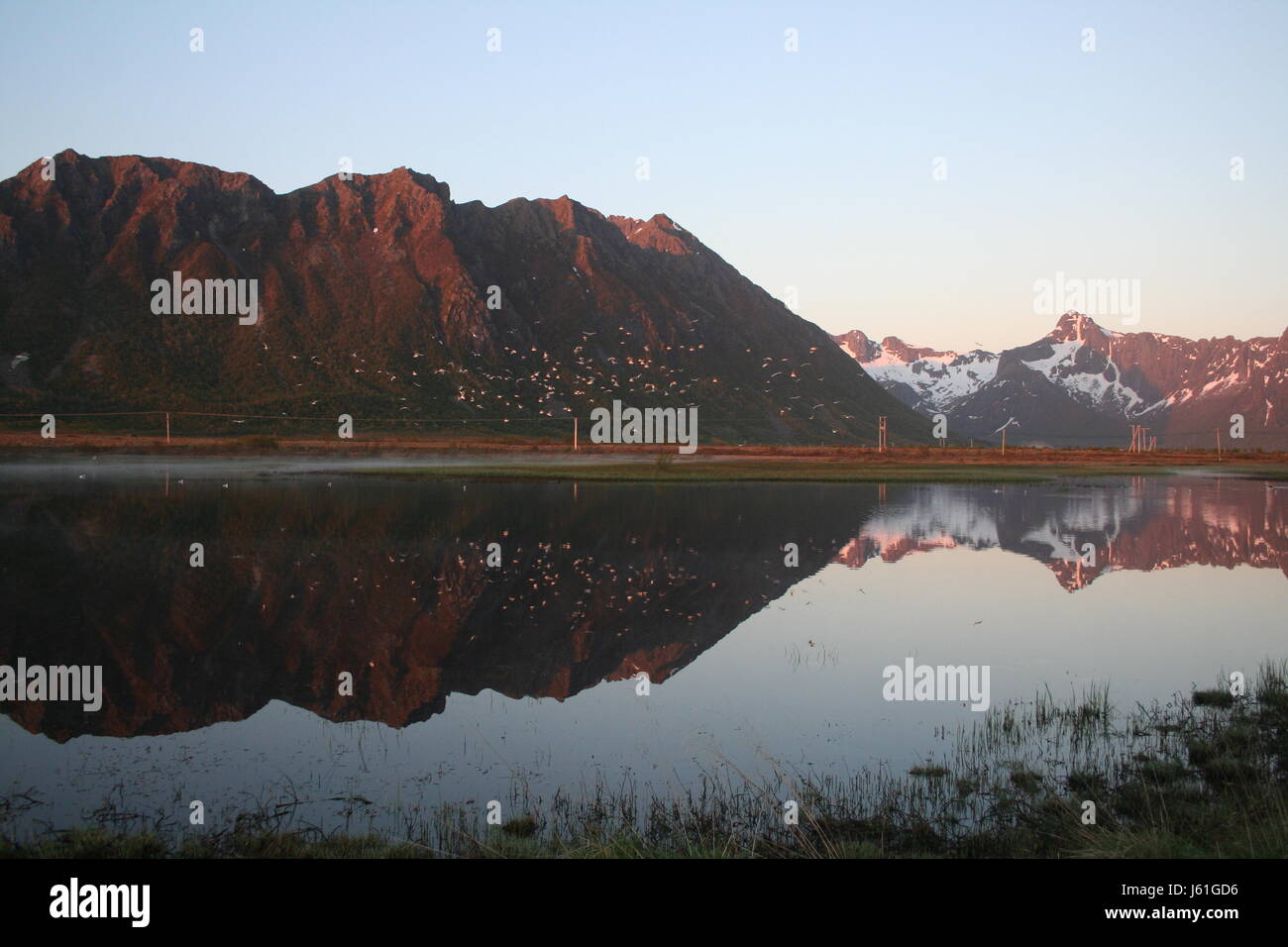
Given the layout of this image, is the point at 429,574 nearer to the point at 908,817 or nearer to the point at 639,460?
the point at 908,817

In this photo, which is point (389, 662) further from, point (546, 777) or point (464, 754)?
point (546, 777)

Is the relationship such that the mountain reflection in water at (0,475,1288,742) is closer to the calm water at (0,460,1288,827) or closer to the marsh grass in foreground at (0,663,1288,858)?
the calm water at (0,460,1288,827)

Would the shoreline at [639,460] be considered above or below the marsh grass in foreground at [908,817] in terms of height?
above

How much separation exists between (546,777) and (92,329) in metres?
207

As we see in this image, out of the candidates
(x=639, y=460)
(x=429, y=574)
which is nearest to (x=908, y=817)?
(x=429, y=574)

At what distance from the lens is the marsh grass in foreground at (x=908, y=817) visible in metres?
9.73

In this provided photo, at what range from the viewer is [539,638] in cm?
2139

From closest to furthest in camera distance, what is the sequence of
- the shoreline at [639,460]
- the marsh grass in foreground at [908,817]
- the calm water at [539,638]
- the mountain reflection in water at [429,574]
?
the marsh grass in foreground at [908,817]
the calm water at [539,638]
the mountain reflection in water at [429,574]
the shoreline at [639,460]

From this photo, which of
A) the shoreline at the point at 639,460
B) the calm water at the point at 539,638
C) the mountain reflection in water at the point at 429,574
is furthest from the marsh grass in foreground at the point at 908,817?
the shoreline at the point at 639,460

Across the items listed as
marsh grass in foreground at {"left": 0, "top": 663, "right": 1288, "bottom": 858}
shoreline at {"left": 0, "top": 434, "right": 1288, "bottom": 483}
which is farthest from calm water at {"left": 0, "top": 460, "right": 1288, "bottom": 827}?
shoreline at {"left": 0, "top": 434, "right": 1288, "bottom": 483}

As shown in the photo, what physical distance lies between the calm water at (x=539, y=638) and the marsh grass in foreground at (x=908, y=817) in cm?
69

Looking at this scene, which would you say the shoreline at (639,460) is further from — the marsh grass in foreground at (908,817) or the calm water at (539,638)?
the marsh grass in foreground at (908,817)

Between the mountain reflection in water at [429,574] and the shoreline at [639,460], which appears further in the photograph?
the shoreline at [639,460]
